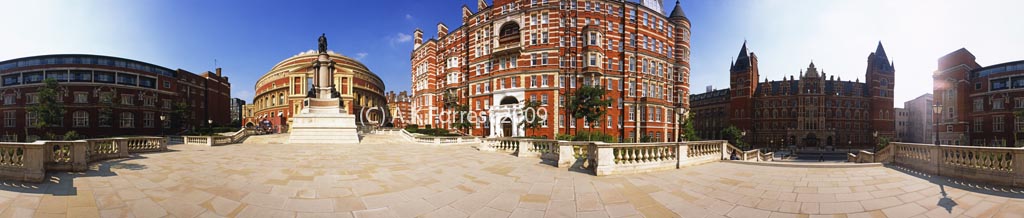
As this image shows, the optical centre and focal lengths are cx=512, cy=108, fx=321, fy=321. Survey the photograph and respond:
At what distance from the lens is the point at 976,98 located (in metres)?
41.2

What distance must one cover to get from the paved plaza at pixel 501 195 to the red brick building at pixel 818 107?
59059mm

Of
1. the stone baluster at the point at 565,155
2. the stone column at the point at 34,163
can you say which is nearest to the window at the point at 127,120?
the stone column at the point at 34,163

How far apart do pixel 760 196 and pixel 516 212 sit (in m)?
4.59

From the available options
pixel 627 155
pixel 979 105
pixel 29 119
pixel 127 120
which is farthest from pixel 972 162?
pixel 29 119

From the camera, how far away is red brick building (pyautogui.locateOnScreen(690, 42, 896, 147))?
2140 inches

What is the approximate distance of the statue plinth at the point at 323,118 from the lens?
25297 millimetres

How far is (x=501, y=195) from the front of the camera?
6.13 meters

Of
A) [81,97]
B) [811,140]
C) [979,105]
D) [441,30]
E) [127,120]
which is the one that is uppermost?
[441,30]

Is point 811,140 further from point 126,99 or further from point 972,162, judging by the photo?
point 126,99

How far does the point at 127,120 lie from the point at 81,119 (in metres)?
3.30

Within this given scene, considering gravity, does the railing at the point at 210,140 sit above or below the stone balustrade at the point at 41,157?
below

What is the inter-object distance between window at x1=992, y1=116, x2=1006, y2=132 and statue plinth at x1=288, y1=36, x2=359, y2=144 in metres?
71.5

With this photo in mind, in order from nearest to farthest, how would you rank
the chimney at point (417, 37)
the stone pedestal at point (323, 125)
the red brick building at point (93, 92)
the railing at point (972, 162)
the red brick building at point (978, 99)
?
the railing at point (972, 162) < the stone pedestal at point (323, 125) < the red brick building at point (93, 92) < the red brick building at point (978, 99) < the chimney at point (417, 37)

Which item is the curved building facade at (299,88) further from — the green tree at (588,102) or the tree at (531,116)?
the green tree at (588,102)
